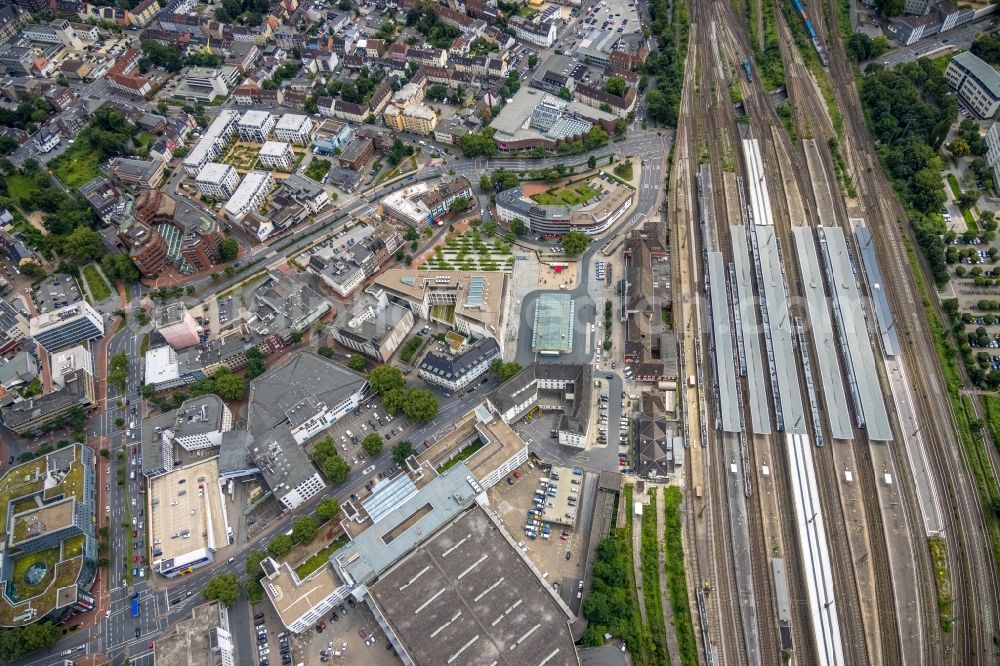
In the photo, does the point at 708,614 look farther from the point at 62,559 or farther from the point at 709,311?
the point at 62,559

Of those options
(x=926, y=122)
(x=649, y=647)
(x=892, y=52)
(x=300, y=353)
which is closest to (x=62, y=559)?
(x=300, y=353)

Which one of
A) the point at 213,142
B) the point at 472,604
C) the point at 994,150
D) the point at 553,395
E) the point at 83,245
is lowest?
the point at 472,604

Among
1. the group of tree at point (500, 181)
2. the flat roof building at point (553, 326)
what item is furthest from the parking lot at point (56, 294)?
the flat roof building at point (553, 326)

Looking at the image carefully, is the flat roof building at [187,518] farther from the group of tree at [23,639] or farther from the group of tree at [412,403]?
the group of tree at [412,403]

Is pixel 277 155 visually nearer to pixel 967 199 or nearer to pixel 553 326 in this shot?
pixel 553 326

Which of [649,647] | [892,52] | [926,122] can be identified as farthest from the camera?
[892,52]

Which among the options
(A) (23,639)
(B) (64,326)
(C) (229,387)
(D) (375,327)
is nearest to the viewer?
(A) (23,639)

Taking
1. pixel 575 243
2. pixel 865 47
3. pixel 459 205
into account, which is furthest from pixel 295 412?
pixel 865 47
